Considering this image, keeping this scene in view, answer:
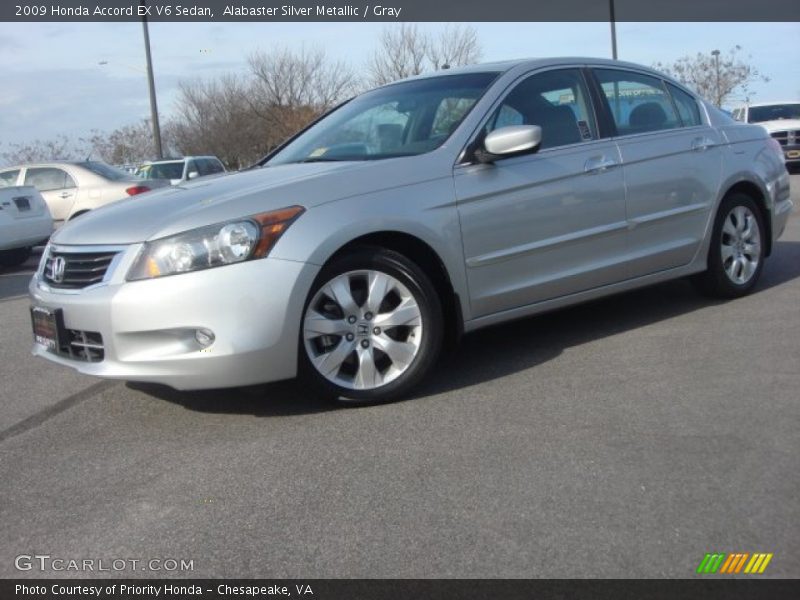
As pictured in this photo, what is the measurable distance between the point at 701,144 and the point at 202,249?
11.6ft

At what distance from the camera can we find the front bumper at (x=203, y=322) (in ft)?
13.0

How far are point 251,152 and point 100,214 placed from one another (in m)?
35.9

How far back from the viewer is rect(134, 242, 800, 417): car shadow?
180 inches

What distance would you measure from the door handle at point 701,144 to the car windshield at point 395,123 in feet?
5.21

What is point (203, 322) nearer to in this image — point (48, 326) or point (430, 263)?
point (48, 326)

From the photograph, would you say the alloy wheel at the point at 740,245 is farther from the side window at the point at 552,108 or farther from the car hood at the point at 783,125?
the car hood at the point at 783,125

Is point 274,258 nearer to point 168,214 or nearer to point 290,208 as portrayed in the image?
point 290,208

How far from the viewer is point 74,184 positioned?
583 inches

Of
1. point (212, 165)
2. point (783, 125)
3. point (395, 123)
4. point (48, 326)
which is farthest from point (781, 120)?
point (48, 326)

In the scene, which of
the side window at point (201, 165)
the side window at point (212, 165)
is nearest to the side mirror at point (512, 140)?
the side window at point (201, 165)
